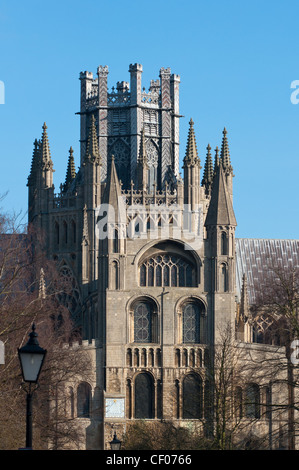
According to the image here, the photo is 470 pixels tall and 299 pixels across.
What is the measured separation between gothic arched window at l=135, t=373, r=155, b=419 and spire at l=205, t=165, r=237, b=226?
10.9 meters

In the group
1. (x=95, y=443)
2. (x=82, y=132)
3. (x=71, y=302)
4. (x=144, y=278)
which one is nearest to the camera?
(x=95, y=443)

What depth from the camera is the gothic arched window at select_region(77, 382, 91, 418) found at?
83.2 m

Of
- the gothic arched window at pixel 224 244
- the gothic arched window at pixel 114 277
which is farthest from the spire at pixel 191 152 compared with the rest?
the gothic arched window at pixel 114 277

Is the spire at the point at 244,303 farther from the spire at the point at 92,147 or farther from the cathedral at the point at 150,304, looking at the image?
the spire at the point at 92,147

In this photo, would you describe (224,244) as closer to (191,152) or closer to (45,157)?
(191,152)

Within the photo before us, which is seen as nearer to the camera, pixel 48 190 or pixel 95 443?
pixel 95 443

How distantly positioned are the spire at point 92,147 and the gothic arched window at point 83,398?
2241cm

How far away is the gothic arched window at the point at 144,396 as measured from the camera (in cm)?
8425

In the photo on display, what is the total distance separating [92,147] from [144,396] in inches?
928

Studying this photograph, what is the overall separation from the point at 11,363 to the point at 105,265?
34.2m

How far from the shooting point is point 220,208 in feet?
286
